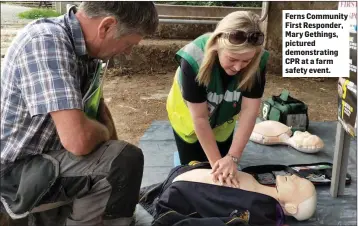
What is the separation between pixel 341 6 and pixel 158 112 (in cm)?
216

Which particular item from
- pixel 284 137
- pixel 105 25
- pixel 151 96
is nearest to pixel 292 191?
pixel 284 137

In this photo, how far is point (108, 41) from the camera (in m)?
1.37

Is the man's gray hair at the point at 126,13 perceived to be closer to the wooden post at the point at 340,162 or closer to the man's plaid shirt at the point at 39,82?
the man's plaid shirt at the point at 39,82

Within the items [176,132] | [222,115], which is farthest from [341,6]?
[176,132]

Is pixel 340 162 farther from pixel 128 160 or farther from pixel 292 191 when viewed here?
pixel 128 160

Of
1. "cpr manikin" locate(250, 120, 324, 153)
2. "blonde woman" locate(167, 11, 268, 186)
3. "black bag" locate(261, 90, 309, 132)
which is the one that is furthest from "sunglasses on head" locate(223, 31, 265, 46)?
"black bag" locate(261, 90, 309, 132)

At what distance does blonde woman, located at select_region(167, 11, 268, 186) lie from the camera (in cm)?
158

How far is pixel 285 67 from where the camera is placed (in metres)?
1.33

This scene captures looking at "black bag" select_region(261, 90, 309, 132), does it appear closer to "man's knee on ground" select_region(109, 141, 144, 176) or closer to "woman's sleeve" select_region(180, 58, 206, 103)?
"woman's sleeve" select_region(180, 58, 206, 103)

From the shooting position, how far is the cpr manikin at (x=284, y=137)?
2.51 meters

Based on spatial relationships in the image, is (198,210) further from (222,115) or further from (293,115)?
(293,115)

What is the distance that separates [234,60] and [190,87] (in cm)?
24

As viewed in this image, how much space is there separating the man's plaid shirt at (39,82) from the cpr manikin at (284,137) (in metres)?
1.48
